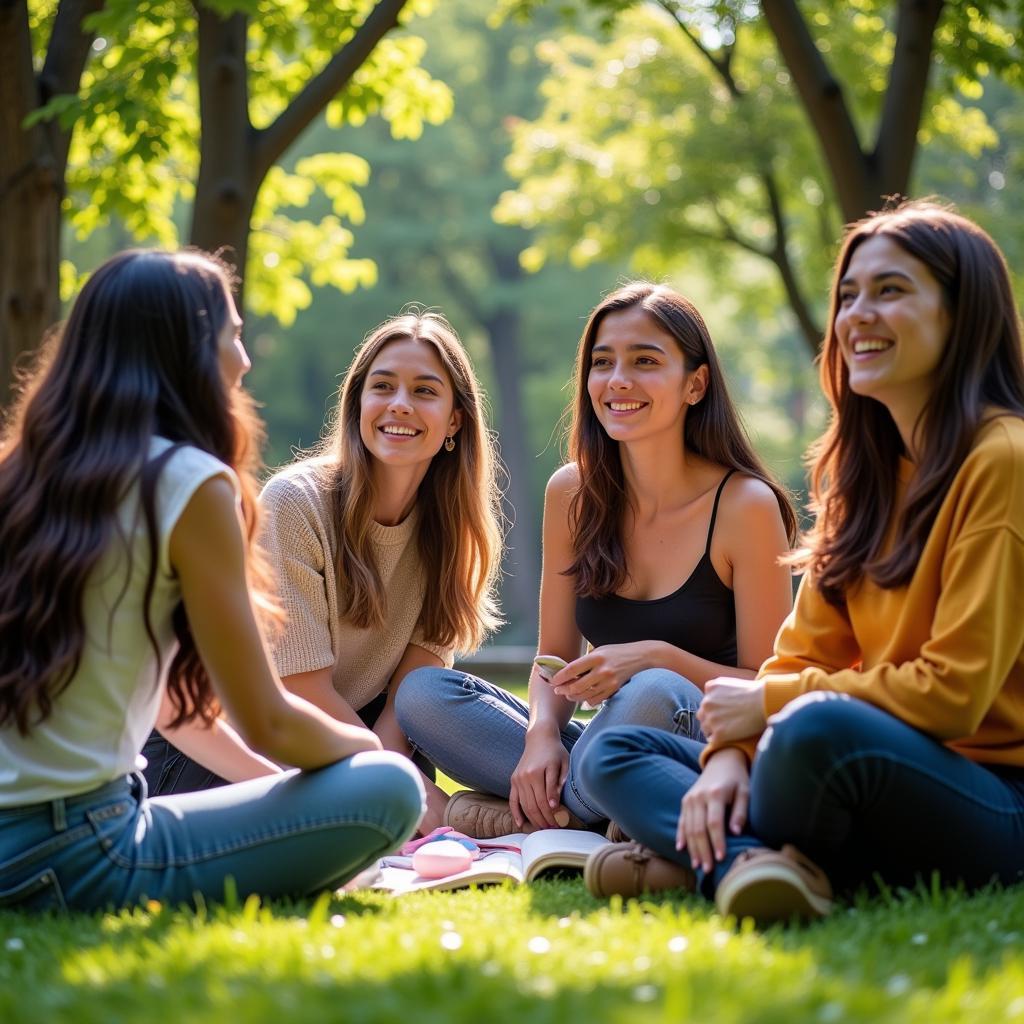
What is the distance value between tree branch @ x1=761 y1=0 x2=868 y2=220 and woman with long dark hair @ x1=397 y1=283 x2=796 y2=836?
372 centimetres

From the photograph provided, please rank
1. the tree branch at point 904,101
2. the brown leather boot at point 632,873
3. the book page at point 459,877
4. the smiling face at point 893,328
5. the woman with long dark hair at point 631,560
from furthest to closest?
1. the tree branch at point 904,101
2. the woman with long dark hair at point 631,560
3. the book page at point 459,877
4. the brown leather boot at point 632,873
5. the smiling face at point 893,328

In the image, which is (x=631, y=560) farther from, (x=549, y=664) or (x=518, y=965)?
(x=518, y=965)

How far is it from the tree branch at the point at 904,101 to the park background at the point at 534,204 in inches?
0.6

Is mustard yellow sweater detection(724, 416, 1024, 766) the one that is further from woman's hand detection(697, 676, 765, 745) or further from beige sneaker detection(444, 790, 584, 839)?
beige sneaker detection(444, 790, 584, 839)

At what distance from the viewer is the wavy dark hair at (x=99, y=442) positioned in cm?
289

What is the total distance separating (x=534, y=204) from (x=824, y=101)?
8.05 meters

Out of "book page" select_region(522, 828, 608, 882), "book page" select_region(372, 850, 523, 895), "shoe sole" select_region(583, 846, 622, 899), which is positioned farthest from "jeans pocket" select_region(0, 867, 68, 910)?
"book page" select_region(522, 828, 608, 882)

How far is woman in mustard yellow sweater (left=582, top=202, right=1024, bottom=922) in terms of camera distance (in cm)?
296

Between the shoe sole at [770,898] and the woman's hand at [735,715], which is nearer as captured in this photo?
the shoe sole at [770,898]

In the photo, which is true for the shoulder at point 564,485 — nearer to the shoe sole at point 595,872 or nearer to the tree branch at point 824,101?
the shoe sole at point 595,872

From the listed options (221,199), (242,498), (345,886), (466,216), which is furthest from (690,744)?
(466,216)

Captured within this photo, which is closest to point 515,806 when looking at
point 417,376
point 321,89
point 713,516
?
point 713,516

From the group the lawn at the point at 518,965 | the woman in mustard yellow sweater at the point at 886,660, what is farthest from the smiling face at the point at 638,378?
the lawn at the point at 518,965

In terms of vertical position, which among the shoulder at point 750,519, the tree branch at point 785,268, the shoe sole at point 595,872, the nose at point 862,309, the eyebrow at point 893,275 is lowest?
the shoe sole at point 595,872
